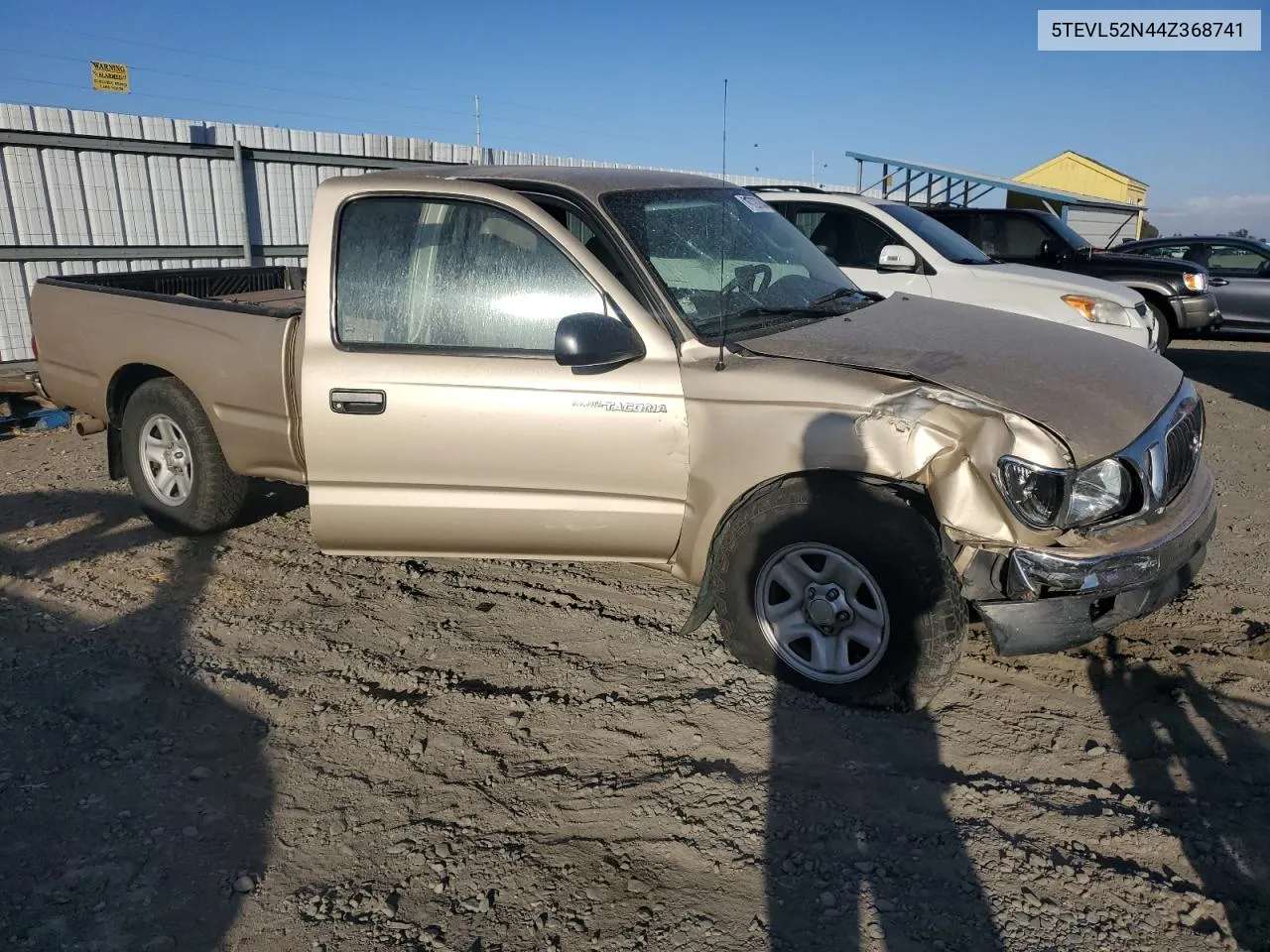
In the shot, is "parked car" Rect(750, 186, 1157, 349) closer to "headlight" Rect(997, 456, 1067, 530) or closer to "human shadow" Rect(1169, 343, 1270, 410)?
"human shadow" Rect(1169, 343, 1270, 410)

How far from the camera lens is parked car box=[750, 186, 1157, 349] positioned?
309 inches

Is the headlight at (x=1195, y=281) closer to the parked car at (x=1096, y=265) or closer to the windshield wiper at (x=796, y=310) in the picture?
the parked car at (x=1096, y=265)

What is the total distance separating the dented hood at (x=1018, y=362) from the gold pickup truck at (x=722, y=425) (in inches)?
0.6

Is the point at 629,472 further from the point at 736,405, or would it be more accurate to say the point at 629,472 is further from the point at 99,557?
the point at 99,557

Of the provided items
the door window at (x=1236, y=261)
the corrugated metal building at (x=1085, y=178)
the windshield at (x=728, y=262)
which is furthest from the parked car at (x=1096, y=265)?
the corrugated metal building at (x=1085, y=178)

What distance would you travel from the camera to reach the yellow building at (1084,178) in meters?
27.6

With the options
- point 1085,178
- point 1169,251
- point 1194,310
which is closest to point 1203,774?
point 1194,310

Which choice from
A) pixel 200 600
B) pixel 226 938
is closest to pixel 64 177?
pixel 200 600

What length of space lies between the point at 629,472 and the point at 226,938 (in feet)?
6.57

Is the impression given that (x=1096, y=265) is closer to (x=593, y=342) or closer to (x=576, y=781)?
(x=593, y=342)

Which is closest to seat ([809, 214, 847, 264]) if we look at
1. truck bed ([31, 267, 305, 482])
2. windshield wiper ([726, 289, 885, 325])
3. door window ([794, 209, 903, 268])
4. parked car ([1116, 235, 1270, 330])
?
door window ([794, 209, 903, 268])

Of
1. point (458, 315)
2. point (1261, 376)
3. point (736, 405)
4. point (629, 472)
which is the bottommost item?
point (1261, 376)

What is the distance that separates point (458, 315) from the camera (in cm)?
395

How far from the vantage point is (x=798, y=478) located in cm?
350
